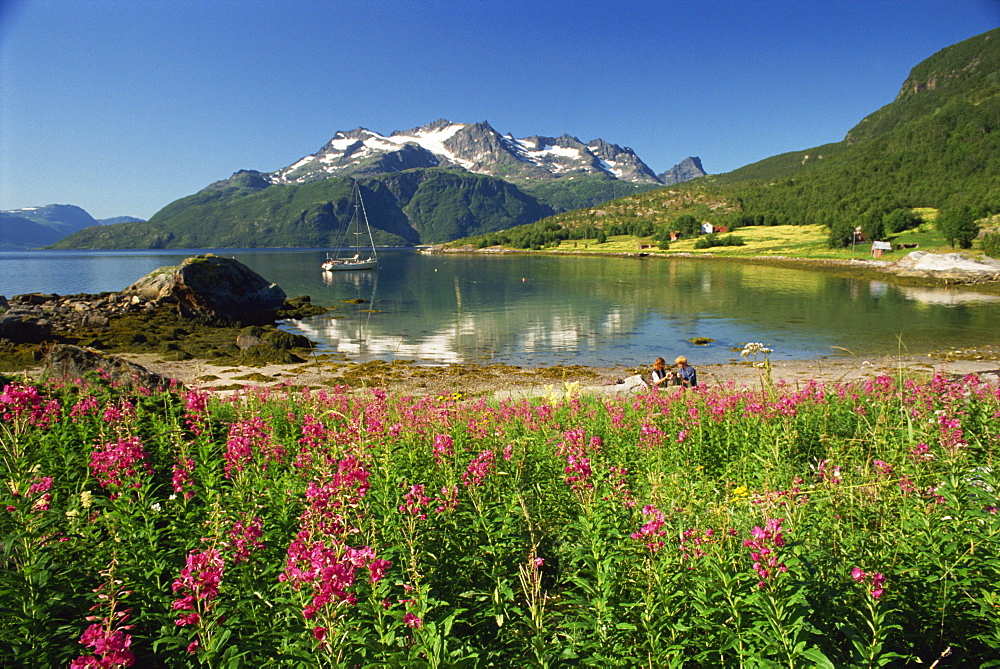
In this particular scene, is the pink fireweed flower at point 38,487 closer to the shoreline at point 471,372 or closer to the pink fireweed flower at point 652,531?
the pink fireweed flower at point 652,531

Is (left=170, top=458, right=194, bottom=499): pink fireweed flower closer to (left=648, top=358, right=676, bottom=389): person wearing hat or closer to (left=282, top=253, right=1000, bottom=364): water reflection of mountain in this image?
(left=282, top=253, right=1000, bottom=364): water reflection of mountain

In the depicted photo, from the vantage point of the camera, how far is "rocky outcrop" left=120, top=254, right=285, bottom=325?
45.3 m

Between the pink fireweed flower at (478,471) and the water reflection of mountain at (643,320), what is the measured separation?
1230cm

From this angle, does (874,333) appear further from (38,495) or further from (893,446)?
(38,495)

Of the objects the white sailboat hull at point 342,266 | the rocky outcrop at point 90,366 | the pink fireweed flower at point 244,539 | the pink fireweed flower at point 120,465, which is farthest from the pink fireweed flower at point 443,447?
the white sailboat hull at point 342,266

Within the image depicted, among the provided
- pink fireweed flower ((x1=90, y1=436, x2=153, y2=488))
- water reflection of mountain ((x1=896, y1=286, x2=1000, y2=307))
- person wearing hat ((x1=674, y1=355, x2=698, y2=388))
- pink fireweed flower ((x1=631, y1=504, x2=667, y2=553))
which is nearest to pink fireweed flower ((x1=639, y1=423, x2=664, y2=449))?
pink fireweed flower ((x1=631, y1=504, x2=667, y2=553))

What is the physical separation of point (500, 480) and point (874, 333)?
44.3 m

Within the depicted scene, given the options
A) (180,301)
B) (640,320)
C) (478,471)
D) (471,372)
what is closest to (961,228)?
(640,320)

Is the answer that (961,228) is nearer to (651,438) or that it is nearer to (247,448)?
(651,438)

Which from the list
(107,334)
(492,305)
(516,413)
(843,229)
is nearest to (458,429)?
(516,413)

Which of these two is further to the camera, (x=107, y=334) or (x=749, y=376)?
(x=107, y=334)

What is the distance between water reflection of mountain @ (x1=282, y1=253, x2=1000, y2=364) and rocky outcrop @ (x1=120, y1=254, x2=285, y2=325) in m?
6.71

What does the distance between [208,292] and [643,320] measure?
40954 mm

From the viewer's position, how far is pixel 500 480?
5.98m
